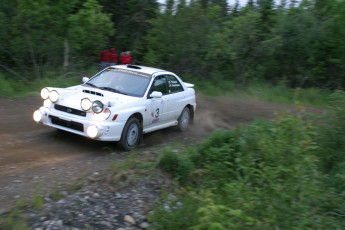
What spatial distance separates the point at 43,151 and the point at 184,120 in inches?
157

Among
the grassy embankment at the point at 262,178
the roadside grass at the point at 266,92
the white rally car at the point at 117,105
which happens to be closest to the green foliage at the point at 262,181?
the grassy embankment at the point at 262,178

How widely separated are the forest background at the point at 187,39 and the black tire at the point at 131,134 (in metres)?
8.21

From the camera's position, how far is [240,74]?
2147cm

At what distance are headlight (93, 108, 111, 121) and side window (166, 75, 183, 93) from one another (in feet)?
7.85

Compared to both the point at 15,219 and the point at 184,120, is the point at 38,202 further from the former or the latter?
the point at 184,120

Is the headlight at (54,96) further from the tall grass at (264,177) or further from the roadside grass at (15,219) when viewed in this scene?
the roadside grass at (15,219)

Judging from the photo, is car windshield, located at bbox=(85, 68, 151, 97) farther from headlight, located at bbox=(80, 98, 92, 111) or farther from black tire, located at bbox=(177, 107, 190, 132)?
black tire, located at bbox=(177, 107, 190, 132)

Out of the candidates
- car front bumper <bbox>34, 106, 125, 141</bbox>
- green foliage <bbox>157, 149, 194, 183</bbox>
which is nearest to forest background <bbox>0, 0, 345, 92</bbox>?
car front bumper <bbox>34, 106, 125, 141</bbox>

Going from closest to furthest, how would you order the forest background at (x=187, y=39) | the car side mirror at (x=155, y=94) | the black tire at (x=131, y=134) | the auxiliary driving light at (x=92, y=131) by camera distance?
the auxiliary driving light at (x=92, y=131)
the black tire at (x=131, y=134)
the car side mirror at (x=155, y=94)
the forest background at (x=187, y=39)

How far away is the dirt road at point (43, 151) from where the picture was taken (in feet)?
22.4

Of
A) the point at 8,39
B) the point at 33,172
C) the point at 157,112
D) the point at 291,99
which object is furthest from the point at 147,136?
the point at 291,99

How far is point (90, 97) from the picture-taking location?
8.83 metres

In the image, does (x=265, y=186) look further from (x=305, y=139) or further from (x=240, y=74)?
(x=240, y=74)

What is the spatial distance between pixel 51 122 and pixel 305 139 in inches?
177
